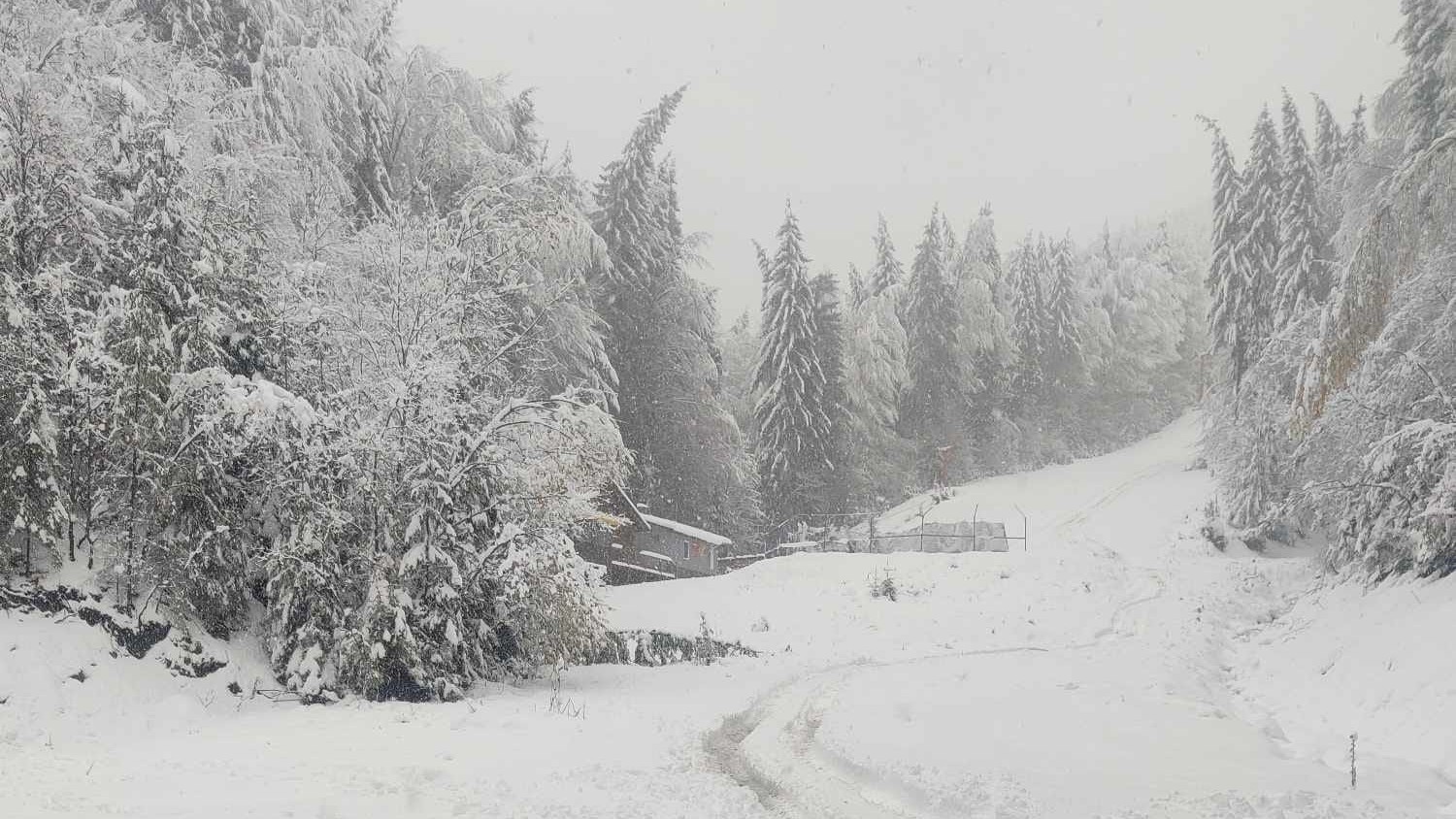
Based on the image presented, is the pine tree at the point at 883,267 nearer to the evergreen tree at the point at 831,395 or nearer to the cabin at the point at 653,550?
the evergreen tree at the point at 831,395

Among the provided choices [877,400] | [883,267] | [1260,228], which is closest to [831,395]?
[877,400]

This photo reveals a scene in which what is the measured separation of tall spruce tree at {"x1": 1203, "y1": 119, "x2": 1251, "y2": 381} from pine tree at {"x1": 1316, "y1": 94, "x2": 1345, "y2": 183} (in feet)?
11.2

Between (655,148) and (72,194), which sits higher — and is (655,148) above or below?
above

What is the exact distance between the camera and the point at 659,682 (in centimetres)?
1532

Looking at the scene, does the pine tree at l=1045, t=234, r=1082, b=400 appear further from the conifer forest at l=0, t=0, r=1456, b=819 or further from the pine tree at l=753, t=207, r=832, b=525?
the conifer forest at l=0, t=0, r=1456, b=819

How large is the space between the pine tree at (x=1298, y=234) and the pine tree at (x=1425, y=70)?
447 inches

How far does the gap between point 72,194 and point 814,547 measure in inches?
1005

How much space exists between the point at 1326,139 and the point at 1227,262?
8.42 metres

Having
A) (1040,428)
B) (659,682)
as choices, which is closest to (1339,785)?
(659,682)

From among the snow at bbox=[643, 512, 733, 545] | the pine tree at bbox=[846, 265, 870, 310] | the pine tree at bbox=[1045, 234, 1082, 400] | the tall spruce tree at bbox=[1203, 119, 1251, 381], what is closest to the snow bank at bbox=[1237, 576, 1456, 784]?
the snow at bbox=[643, 512, 733, 545]

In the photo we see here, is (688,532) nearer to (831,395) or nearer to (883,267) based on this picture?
(831,395)

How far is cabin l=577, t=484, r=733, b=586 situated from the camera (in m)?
27.5

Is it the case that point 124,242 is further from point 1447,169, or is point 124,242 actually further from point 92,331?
point 1447,169

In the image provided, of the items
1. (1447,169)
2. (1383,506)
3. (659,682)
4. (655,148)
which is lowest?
(659,682)
